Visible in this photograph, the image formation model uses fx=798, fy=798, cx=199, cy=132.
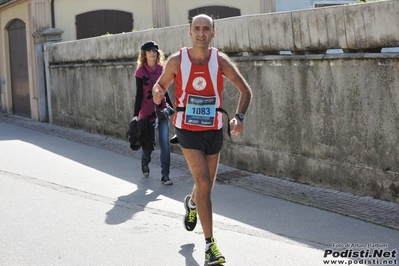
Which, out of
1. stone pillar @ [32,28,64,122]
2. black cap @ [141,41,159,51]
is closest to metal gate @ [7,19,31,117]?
stone pillar @ [32,28,64,122]

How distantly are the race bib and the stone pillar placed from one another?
13887mm

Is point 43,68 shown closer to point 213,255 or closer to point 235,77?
point 235,77

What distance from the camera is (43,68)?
787 inches

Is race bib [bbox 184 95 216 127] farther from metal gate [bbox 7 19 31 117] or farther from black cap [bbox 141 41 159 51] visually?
metal gate [bbox 7 19 31 117]

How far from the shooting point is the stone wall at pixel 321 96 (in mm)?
7895

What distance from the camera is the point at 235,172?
→ 10336mm

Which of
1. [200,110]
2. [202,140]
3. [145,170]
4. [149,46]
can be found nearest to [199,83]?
[200,110]

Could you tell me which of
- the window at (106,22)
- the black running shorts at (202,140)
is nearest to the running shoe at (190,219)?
the black running shorts at (202,140)

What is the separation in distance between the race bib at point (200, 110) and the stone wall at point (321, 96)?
95.4 inches

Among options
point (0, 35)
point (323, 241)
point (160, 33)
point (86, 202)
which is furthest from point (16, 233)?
point (0, 35)

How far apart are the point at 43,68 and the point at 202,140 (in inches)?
570

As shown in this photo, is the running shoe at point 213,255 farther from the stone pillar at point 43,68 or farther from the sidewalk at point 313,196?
the stone pillar at point 43,68

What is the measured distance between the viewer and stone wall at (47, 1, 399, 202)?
25.9 feet

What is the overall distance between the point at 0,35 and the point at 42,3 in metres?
4.18
